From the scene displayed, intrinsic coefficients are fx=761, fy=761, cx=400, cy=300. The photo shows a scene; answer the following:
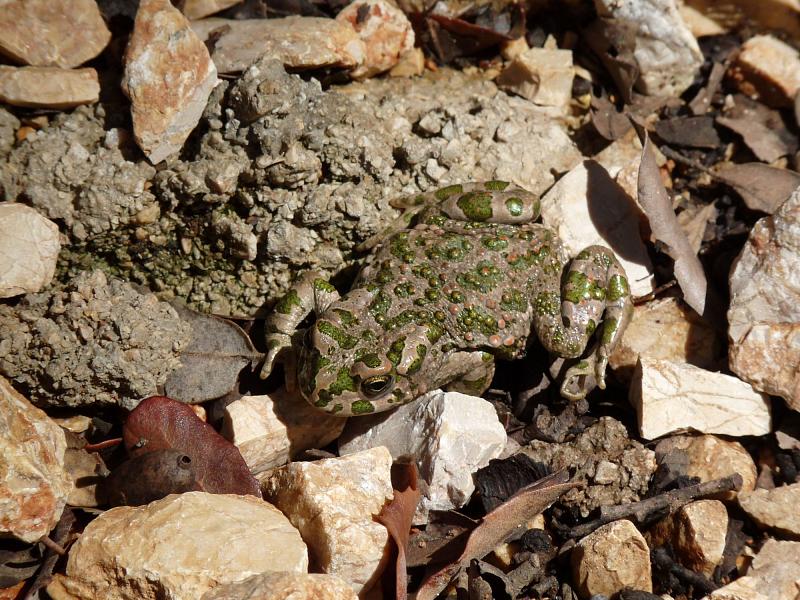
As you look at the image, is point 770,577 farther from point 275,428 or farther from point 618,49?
point 618,49

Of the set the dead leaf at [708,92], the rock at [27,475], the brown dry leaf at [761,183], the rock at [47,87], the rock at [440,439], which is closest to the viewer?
the rock at [27,475]

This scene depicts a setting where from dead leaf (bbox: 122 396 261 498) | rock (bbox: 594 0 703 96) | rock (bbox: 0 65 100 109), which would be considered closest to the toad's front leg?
dead leaf (bbox: 122 396 261 498)

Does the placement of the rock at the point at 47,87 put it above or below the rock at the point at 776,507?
above

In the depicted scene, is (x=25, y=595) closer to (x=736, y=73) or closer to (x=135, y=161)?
(x=135, y=161)

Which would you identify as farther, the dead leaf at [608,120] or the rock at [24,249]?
the dead leaf at [608,120]

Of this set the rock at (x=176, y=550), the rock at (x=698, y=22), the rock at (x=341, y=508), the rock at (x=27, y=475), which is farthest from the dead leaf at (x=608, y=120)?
the rock at (x=27, y=475)

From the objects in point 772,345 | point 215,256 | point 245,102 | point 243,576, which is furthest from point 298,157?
point 772,345

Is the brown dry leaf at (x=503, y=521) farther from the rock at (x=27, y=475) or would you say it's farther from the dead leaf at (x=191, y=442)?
the rock at (x=27, y=475)

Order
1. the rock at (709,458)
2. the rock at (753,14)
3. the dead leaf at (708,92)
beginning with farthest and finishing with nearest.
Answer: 1. the rock at (753,14)
2. the dead leaf at (708,92)
3. the rock at (709,458)
